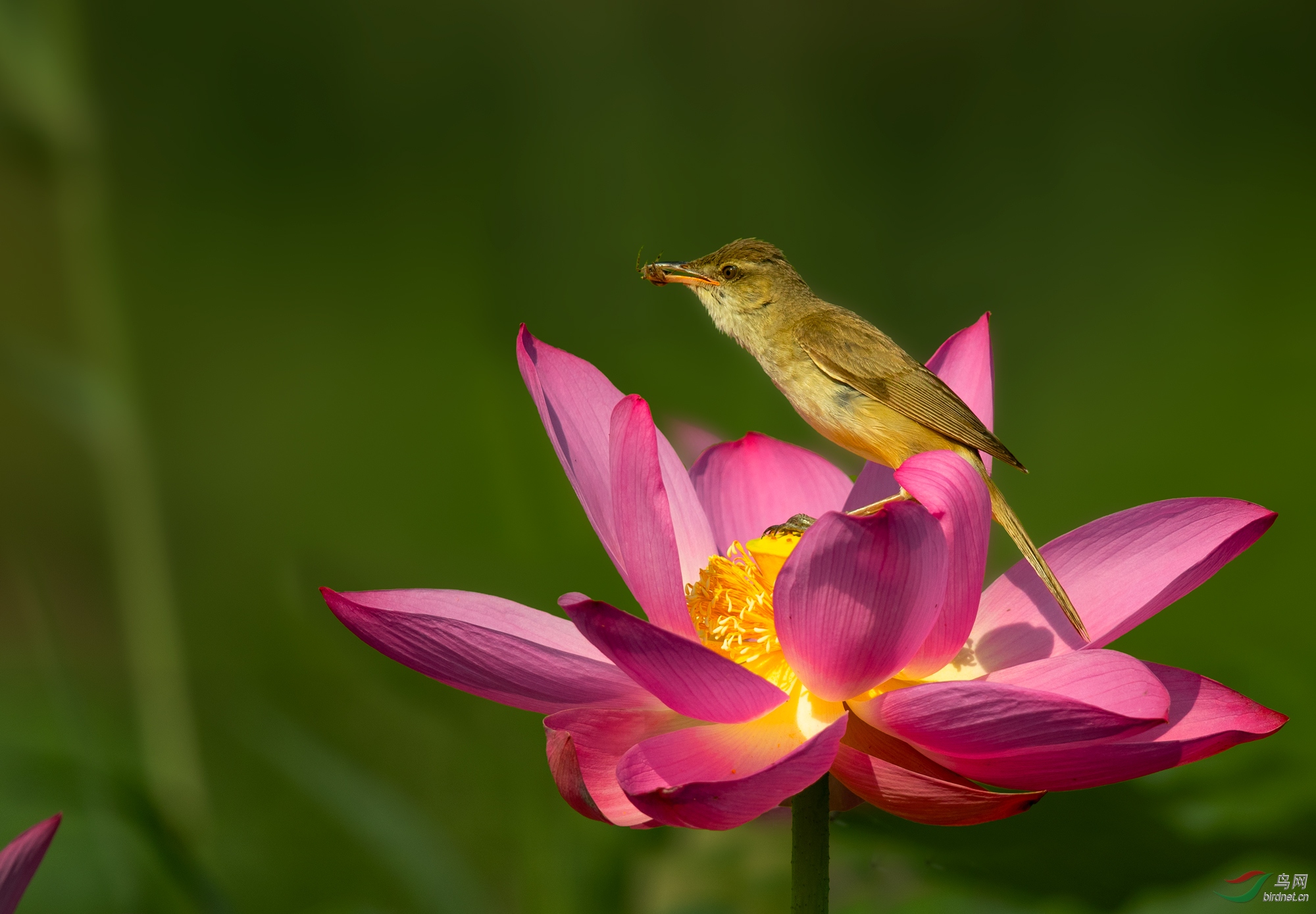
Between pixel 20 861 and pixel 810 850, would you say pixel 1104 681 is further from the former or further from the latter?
pixel 20 861

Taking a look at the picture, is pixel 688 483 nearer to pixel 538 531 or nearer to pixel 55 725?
pixel 538 531

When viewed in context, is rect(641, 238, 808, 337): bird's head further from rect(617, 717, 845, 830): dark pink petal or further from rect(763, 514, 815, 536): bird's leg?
rect(617, 717, 845, 830): dark pink petal

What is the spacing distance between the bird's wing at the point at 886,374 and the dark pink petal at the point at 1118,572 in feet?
0.18

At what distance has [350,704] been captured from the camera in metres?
0.60

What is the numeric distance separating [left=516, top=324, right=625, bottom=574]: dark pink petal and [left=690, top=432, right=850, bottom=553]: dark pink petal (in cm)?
7

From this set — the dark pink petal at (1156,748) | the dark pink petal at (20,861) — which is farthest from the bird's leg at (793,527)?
the dark pink petal at (20,861)

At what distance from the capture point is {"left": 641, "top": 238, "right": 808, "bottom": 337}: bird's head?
0.47 metres

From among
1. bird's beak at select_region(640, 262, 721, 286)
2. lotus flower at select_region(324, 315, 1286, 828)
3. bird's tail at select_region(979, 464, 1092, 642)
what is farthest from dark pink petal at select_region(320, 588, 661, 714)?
bird's beak at select_region(640, 262, 721, 286)

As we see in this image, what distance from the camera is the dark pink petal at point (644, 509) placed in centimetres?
26

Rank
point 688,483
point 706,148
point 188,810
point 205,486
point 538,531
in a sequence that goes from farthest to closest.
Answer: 1. point 205,486
2. point 706,148
3. point 538,531
4. point 188,810
5. point 688,483

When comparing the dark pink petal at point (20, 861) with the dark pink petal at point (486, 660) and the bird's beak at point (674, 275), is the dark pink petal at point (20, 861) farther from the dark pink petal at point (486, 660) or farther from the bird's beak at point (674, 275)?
the bird's beak at point (674, 275)

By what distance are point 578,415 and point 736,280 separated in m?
0.16

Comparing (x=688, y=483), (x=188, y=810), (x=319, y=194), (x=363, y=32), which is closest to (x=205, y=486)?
(x=319, y=194)

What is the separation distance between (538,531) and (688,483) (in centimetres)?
24
